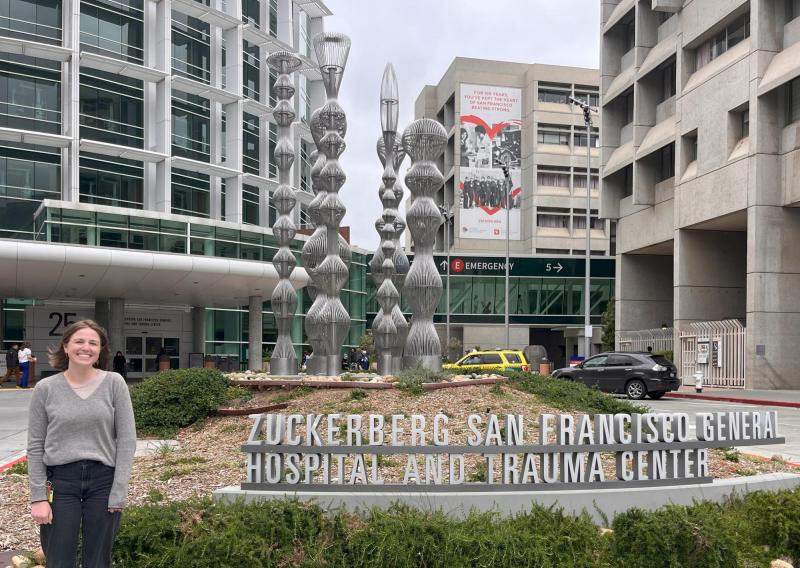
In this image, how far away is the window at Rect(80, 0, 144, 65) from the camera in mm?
39781

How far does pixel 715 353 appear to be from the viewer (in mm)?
35250

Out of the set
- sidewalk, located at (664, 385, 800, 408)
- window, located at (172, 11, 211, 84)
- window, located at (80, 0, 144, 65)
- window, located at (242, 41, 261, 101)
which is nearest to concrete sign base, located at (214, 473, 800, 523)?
sidewalk, located at (664, 385, 800, 408)

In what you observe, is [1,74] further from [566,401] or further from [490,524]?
[490,524]

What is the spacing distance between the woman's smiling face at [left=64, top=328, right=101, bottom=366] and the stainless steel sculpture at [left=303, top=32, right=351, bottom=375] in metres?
11.5

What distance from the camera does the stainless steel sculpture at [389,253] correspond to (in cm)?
1844

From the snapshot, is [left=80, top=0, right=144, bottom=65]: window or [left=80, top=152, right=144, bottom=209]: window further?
[left=80, top=152, right=144, bottom=209]: window

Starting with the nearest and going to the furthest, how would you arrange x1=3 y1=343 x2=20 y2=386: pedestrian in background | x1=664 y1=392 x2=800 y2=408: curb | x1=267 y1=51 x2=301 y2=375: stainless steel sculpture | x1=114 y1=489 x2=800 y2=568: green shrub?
x1=114 y1=489 x2=800 y2=568: green shrub → x1=267 y1=51 x2=301 y2=375: stainless steel sculpture → x1=664 y1=392 x2=800 y2=408: curb → x1=3 y1=343 x2=20 y2=386: pedestrian in background

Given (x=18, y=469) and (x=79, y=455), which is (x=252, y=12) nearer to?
(x=18, y=469)

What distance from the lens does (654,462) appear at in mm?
7680

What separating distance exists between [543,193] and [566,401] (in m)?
64.4

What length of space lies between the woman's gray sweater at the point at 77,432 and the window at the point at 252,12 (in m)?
45.7

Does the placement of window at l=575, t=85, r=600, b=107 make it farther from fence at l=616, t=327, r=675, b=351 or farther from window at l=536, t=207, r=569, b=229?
fence at l=616, t=327, r=675, b=351

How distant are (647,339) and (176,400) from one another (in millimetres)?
33653

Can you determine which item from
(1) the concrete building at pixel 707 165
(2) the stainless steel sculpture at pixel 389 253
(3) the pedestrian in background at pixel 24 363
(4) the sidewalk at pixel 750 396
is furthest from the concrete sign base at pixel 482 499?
(3) the pedestrian in background at pixel 24 363
